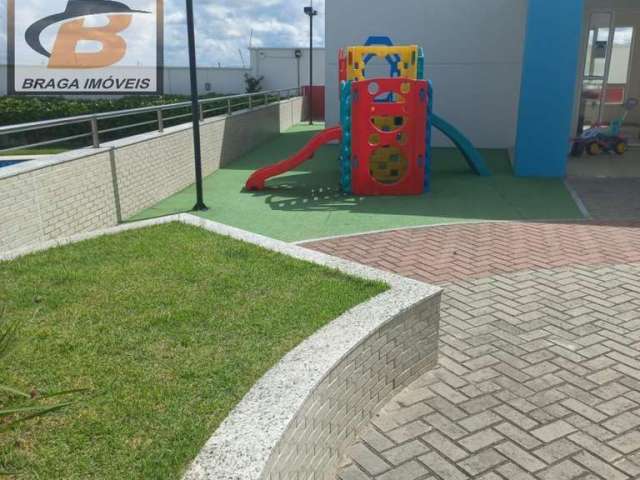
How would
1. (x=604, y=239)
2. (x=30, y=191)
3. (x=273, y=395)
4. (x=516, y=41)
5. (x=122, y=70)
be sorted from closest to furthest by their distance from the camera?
1. (x=273, y=395)
2. (x=30, y=191)
3. (x=604, y=239)
4. (x=516, y=41)
5. (x=122, y=70)

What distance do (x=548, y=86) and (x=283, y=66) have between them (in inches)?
967

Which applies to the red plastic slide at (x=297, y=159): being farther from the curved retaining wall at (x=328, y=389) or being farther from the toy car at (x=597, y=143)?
the toy car at (x=597, y=143)

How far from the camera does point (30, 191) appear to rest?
238 inches

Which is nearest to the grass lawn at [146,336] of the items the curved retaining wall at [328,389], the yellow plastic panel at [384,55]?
the curved retaining wall at [328,389]

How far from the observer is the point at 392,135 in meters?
9.77

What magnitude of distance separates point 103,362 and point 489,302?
3.44 meters

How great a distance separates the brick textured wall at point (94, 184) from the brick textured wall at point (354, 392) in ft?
13.6

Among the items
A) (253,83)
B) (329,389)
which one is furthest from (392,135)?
(253,83)

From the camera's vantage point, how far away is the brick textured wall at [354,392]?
2.59 metres

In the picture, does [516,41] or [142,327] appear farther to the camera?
[516,41]

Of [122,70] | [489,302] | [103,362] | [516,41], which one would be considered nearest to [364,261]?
[489,302]

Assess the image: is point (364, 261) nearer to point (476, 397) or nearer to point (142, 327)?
point (476, 397)

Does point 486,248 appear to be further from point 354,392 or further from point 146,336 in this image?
point 146,336

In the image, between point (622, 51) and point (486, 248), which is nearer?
point (486, 248)
